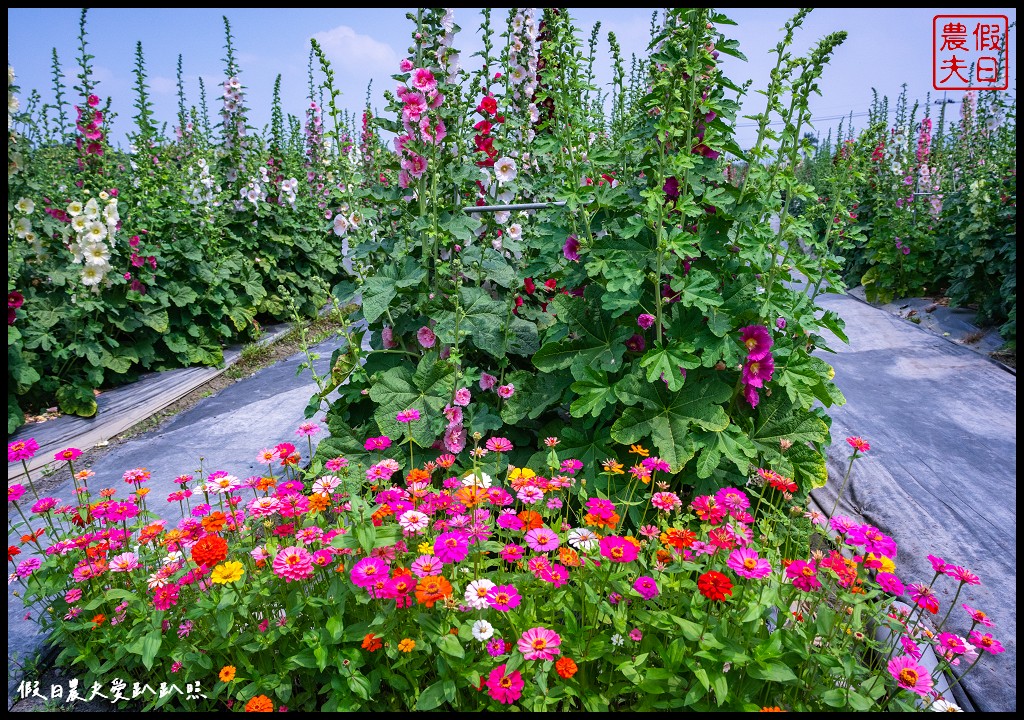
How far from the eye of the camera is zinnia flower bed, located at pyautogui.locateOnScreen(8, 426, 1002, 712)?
1.35 m

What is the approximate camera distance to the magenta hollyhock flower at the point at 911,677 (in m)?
1.22

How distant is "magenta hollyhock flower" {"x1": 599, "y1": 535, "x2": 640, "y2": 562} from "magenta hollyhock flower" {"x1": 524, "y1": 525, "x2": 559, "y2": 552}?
12 cm

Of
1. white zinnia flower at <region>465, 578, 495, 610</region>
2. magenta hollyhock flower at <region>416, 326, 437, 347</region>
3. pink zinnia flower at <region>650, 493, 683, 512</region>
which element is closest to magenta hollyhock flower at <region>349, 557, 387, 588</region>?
white zinnia flower at <region>465, 578, 495, 610</region>

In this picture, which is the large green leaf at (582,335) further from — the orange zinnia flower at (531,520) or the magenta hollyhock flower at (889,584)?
the magenta hollyhock flower at (889,584)

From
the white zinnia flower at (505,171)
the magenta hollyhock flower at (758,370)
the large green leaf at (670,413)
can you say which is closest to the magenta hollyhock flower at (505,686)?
the large green leaf at (670,413)

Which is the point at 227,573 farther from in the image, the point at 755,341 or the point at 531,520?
the point at 755,341

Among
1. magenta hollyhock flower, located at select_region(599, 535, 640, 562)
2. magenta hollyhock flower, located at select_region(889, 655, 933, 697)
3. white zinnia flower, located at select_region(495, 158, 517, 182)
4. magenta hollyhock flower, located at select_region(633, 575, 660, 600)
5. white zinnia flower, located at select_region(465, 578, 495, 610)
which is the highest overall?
white zinnia flower, located at select_region(495, 158, 517, 182)

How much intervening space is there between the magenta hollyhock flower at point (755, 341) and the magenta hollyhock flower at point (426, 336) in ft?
4.29

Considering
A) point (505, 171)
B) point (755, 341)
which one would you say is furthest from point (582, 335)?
point (505, 171)

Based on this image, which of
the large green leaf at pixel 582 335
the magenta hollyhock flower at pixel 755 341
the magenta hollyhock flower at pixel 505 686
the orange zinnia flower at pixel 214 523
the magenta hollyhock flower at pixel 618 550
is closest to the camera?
the magenta hollyhock flower at pixel 505 686

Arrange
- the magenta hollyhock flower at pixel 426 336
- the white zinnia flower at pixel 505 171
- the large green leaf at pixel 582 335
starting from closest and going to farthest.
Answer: the large green leaf at pixel 582 335 → the magenta hollyhock flower at pixel 426 336 → the white zinnia flower at pixel 505 171

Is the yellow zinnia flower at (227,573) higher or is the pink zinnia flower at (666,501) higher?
the pink zinnia flower at (666,501)

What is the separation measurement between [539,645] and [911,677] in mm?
771

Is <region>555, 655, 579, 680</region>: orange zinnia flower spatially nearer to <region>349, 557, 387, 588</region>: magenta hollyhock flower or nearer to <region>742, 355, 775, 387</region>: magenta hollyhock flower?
<region>349, 557, 387, 588</region>: magenta hollyhock flower
